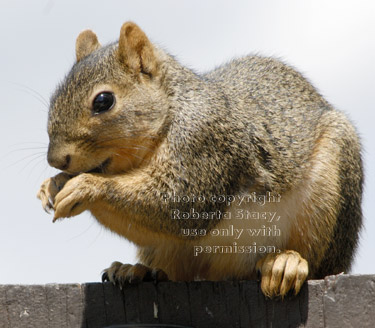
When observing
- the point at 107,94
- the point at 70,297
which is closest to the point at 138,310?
the point at 70,297

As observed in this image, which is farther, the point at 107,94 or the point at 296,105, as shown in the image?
the point at 296,105

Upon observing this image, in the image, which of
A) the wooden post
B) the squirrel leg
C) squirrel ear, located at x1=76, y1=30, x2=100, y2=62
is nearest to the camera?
the wooden post

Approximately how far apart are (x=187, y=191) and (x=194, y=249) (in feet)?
1.28

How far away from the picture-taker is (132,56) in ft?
12.1

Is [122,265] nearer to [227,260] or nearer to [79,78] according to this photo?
[227,260]

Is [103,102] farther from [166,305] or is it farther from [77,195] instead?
[166,305]

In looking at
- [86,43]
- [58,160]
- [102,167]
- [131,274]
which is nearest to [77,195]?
[58,160]

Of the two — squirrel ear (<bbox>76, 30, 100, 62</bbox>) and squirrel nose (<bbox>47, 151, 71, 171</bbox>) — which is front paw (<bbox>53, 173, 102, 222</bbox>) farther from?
squirrel ear (<bbox>76, 30, 100, 62</bbox>)

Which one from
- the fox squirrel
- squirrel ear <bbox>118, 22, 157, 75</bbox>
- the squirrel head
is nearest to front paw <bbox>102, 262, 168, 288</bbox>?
the fox squirrel

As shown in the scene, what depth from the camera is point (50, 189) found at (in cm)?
346

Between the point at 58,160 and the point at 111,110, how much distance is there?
398mm

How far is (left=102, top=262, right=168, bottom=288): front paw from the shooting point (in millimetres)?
3214

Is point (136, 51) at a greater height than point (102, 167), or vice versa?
point (136, 51)

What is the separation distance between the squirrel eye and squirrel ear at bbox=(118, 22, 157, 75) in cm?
27
